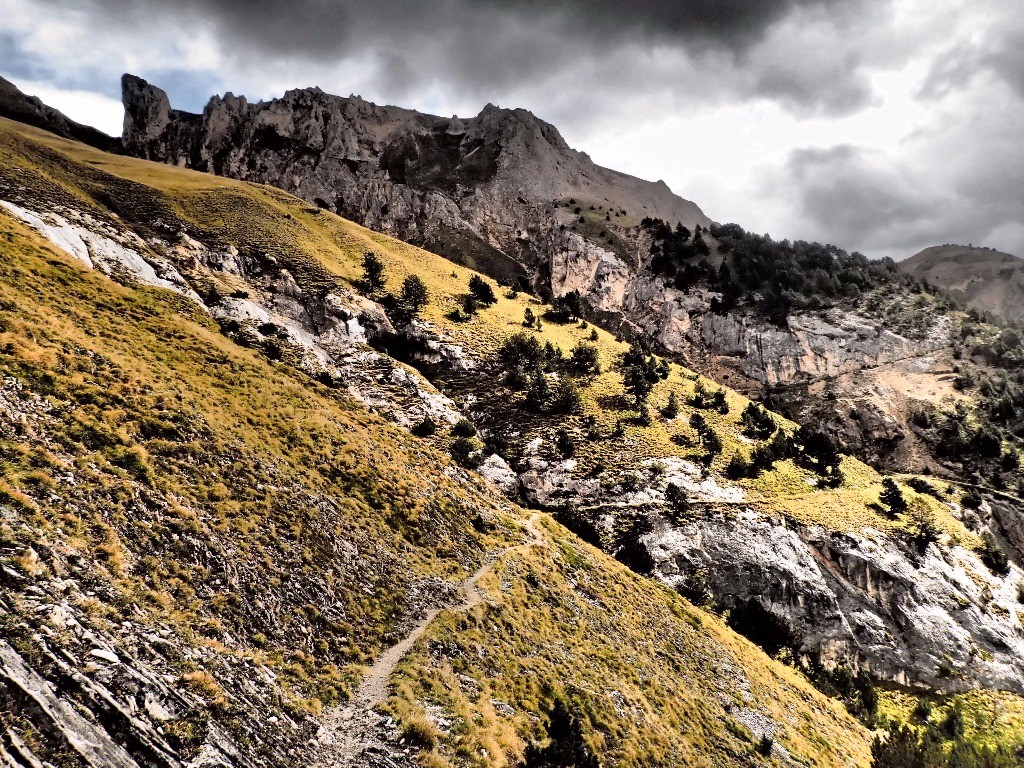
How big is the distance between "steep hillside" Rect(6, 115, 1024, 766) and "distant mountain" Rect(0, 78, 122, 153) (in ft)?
244

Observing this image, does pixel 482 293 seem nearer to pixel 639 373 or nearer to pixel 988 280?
pixel 639 373

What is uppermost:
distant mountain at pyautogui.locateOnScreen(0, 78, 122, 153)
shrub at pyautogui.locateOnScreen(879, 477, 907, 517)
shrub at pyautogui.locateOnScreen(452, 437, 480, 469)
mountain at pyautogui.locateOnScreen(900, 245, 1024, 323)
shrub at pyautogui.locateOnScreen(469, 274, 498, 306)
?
mountain at pyautogui.locateOnScreen(900, 245, 1024, 323)

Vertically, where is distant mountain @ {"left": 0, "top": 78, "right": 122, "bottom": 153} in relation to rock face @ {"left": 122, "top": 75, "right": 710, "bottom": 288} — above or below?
below

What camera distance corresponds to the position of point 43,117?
383 feet

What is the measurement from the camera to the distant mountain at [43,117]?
10969cm

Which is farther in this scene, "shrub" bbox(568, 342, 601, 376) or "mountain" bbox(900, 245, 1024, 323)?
"mountain" bbox(900, 245, 1024, 323)

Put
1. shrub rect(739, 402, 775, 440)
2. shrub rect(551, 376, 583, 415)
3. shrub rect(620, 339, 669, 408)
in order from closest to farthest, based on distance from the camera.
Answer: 1. shrub rect(551, 376, 583, 415)
2. shrub rect(739, 402, 775, 440)
3. shrub rect(620, 339, 669, 408)

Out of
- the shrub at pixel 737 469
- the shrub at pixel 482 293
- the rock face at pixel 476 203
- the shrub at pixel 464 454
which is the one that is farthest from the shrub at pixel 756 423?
the rock face at pixel 476 203

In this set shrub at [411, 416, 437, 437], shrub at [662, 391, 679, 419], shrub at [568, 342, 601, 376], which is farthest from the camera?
shrub at [568, 342, 601, 376]

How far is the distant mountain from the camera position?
360 feet

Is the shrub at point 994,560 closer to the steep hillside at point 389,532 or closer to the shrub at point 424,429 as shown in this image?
the steep hillside at point 389,532

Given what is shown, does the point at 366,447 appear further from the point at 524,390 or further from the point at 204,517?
the point at 524,390

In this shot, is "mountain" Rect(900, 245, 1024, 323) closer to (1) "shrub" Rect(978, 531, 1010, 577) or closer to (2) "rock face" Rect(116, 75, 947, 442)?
(2) "rock face" Rect(116, 75, 947, 442)

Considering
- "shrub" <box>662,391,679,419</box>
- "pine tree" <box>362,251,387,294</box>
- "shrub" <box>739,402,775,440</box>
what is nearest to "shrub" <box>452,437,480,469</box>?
"shrub" <box>662,391,679,419</box>
